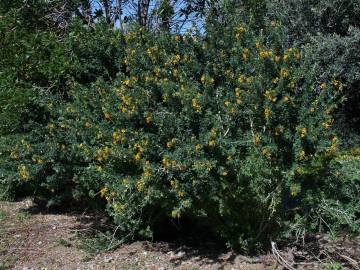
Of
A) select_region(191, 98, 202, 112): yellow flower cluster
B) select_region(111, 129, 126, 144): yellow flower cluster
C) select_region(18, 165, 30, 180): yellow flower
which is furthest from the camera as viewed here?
select_region(18, 165, 30, 180): yellow flower

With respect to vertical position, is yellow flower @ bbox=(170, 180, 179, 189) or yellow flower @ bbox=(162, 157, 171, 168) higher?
yellow flower @ bbox=(162, 157, 171, 168)

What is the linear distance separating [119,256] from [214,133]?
1.69 meters

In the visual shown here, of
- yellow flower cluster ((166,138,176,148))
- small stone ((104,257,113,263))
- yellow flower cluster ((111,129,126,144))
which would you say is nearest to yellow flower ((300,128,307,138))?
yellow flower cluster ((166,138,176,148))

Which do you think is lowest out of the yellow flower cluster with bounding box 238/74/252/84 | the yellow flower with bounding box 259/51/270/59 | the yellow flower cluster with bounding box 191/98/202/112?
the yellow flower cluster with bounding box 191/98/202/112

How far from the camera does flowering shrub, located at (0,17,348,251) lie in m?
4.38

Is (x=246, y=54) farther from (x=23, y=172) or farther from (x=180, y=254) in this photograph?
(x=23, y=172)

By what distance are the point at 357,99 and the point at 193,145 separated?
7.58 meters

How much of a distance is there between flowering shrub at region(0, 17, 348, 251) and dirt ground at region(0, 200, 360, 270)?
0.69 ft

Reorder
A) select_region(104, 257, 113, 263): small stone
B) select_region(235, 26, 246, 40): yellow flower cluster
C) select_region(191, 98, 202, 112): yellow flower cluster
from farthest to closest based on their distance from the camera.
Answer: select_region(104, 257, 113, 263): small stone < select_region(235, 26, 246, 40): yellow flower cluster < select_region(191, 98, 202, 112): yellow flower cluster

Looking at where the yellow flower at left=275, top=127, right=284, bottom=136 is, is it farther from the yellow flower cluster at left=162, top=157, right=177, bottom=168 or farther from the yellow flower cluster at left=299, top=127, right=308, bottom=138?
the yellow flower cluster at left=162, top=157, right=177, bottom=168

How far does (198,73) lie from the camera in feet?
16.5

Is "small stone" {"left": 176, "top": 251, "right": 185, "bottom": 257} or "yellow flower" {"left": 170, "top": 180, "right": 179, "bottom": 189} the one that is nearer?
"yellow flower" {"left": 170, "top": 180, "right": 179, "bottom": 189}

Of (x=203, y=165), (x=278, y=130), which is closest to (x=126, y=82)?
(x=203, y=165)

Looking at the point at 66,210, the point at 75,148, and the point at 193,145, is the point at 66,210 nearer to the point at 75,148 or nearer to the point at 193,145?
the point at 75,148
